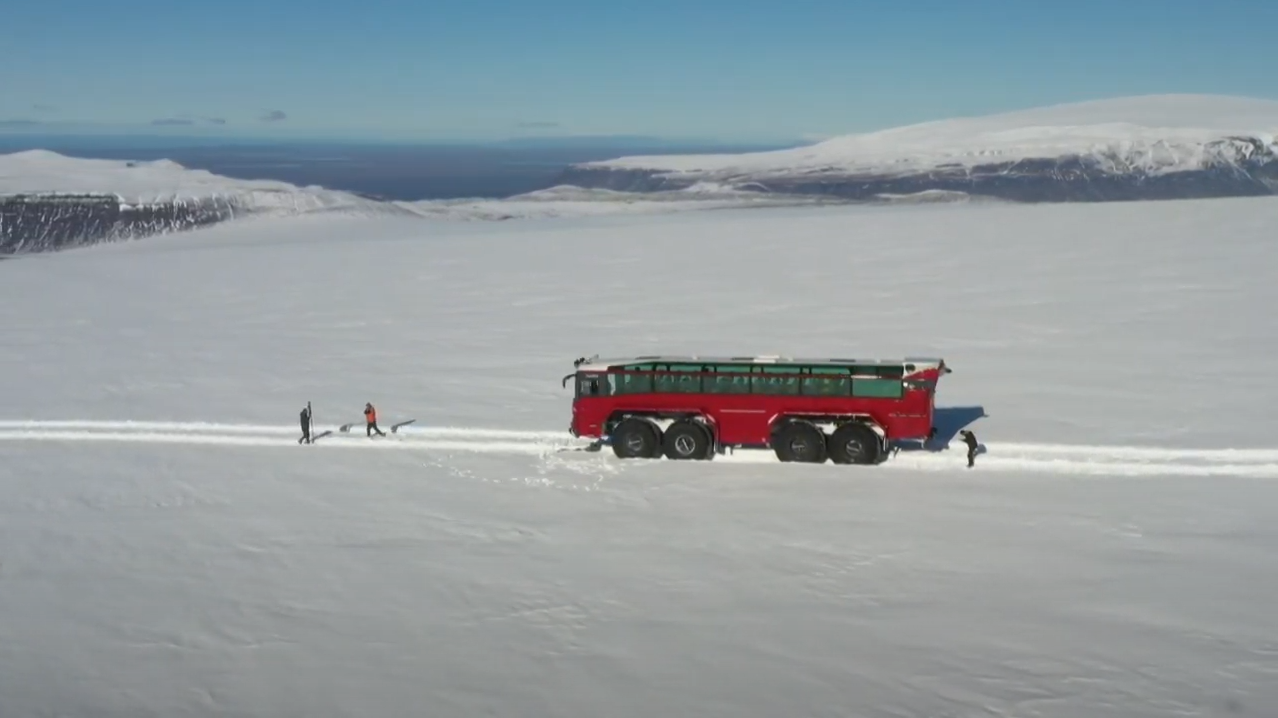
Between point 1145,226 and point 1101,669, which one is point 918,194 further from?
point 1101,669

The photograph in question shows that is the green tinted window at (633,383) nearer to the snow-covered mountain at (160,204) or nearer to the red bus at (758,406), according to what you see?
the red bus at (758,406)

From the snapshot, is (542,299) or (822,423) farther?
(542,299)

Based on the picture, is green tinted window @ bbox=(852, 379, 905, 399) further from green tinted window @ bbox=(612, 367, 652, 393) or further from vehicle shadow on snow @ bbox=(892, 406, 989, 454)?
green tinted window @ bbox=(612, 367, 652, 393)

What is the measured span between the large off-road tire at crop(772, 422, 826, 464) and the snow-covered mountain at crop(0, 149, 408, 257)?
52.0 meters

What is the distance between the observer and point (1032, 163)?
8300 centimetres

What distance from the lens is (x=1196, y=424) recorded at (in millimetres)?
19266

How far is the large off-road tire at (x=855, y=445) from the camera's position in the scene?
659 inches

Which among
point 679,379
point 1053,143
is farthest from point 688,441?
point 1053,143

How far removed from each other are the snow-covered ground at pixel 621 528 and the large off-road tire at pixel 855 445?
0.31 m

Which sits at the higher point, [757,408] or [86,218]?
[86,218]

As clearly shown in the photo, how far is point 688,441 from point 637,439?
0.82 meters

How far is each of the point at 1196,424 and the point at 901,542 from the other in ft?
28.3

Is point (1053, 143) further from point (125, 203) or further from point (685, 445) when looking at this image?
point (685, 445)

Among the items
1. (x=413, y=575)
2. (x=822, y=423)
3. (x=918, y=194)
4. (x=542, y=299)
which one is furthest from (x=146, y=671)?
(x=918, y=194)
